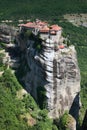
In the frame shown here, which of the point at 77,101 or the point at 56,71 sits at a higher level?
the point at 56,71

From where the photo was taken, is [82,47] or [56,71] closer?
[56,71]

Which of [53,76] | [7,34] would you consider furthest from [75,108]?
[7,34]

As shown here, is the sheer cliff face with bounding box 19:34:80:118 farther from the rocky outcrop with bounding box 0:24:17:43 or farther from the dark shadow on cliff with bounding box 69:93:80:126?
the rocky outcrop with bounding box 0:24:17:43

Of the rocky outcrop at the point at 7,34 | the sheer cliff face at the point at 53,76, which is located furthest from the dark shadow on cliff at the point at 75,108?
the rocky outcrop at the point at 7,34

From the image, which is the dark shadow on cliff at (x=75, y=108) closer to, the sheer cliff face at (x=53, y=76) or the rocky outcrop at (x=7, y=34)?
Answer: the sheer cliff face at (x=53, y=76)

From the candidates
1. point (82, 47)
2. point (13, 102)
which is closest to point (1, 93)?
point (13, 102)

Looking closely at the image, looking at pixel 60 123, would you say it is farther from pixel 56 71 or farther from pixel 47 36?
pixel 47 36

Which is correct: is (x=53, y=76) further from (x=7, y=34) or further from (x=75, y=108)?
(x=7, y=34)

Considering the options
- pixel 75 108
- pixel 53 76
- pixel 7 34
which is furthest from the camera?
pixel 7 34
